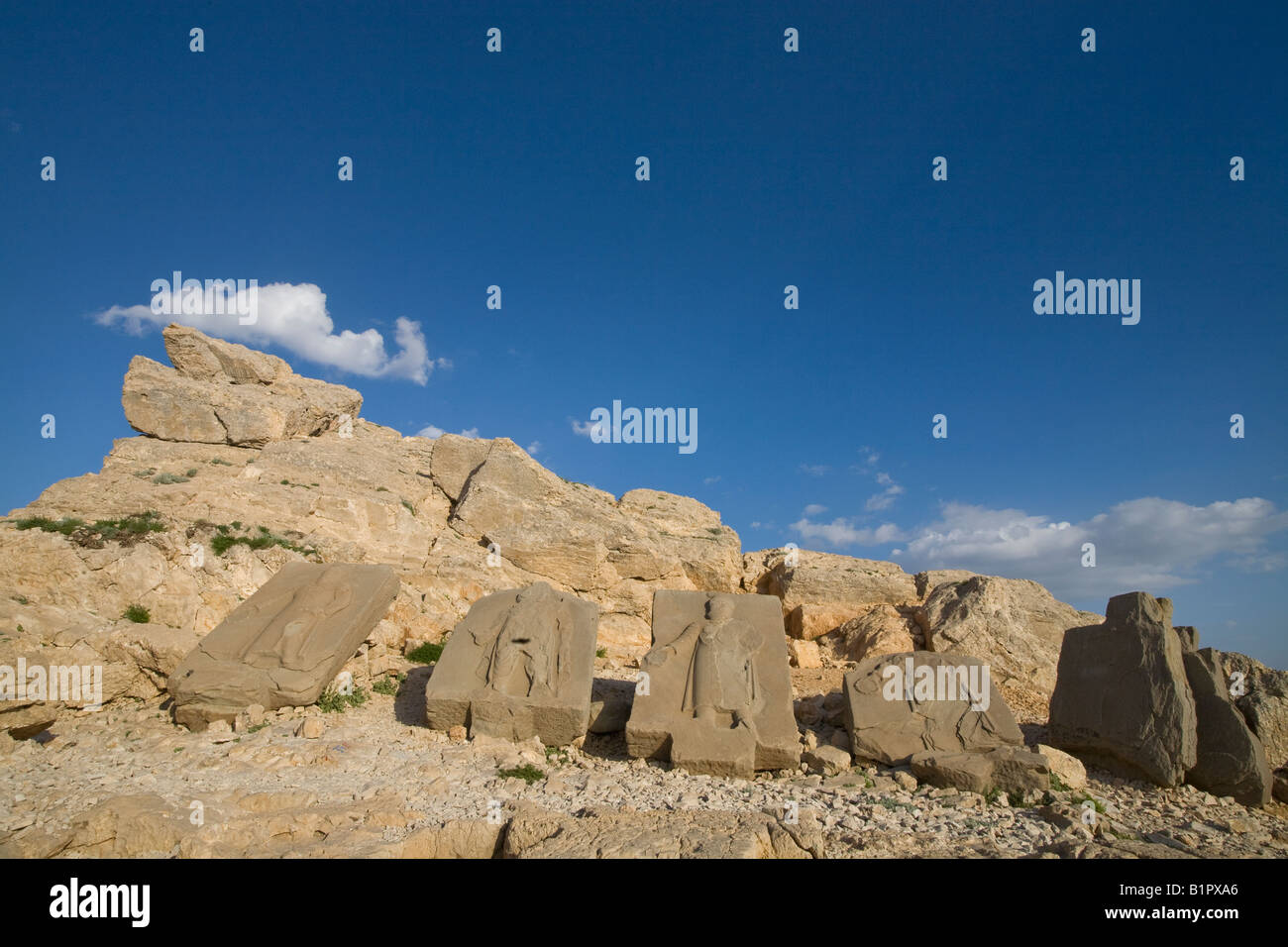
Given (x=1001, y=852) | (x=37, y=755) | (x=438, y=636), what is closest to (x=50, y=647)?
(x=37, y=755)

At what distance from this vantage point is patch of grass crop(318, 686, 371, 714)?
31.8 feet

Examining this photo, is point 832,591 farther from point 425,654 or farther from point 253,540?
point 253,540

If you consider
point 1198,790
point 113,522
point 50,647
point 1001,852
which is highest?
point 113,522

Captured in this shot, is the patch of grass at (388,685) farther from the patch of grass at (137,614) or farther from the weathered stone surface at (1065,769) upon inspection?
the weathered stone surface at (1065,769)

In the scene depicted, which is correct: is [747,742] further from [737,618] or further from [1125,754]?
[1125,754]

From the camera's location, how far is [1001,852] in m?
5.64

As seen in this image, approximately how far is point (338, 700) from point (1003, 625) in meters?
13.1

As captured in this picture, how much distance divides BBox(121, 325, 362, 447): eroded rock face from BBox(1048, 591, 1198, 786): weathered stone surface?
736 inches

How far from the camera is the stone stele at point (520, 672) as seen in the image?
29.5 ft

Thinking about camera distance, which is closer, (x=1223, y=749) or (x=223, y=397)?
(x=1223, y=749)

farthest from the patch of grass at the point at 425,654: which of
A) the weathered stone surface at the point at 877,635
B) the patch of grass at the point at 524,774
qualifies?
the weathered stone surface at the point at 877,635

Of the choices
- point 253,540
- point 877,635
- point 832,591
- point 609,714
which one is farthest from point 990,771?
point 253,540

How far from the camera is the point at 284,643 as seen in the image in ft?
31.7
